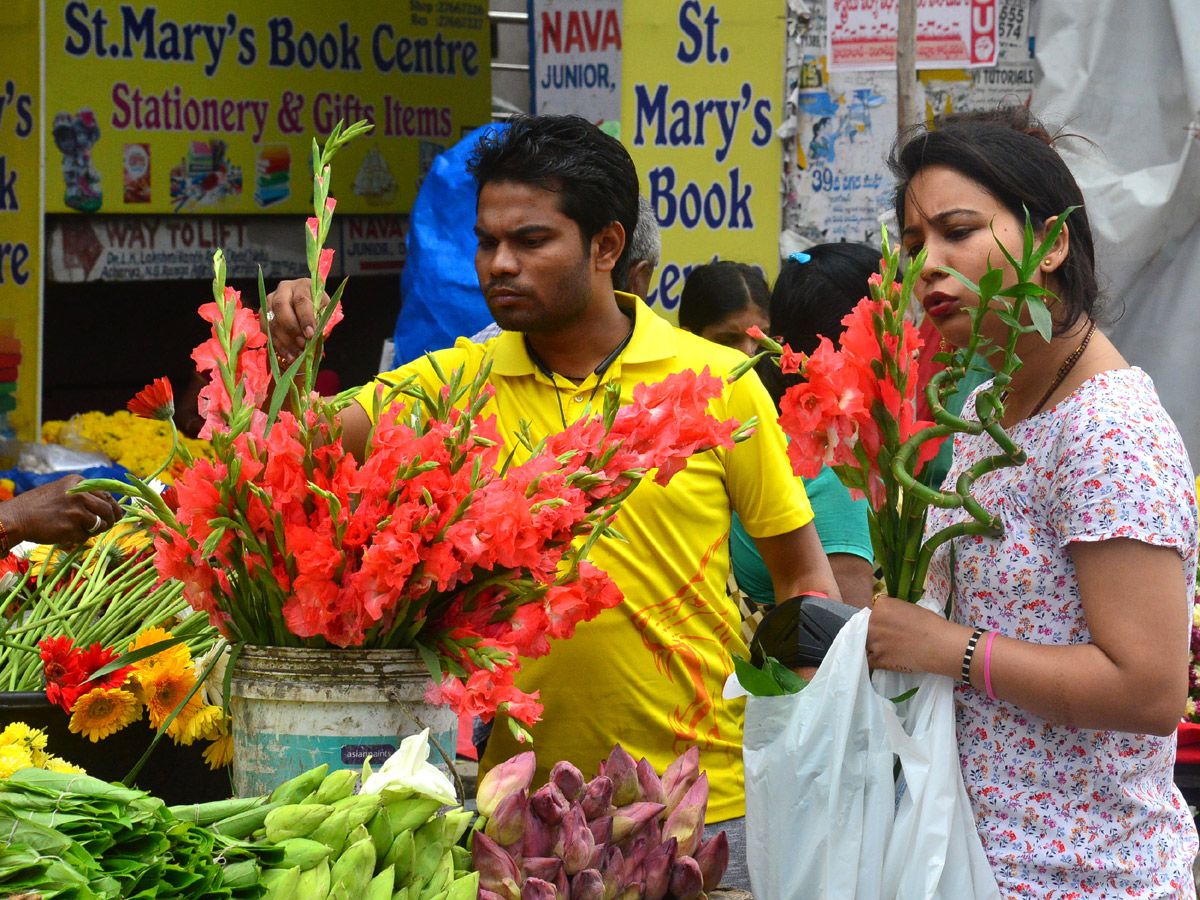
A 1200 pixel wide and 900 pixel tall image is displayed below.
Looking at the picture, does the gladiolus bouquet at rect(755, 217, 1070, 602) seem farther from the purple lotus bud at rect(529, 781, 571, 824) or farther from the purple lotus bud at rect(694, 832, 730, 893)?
the purple lotus bud at rect(529, 781, 571, 824)

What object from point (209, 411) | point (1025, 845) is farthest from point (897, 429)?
point (209, 411)

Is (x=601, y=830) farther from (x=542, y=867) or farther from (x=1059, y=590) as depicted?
(x=1059, y=590)

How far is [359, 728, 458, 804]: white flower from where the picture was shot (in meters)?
1.34

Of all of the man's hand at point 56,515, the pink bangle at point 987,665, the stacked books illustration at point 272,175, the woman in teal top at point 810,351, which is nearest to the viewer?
the pink bangle at point 987,665

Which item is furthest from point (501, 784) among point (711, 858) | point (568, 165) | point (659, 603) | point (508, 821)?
point (568, 165)

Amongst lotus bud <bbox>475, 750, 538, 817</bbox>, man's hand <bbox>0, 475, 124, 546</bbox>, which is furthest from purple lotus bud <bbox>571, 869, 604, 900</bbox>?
man's hand <bbox>0, 475, 124, 546</bbox>

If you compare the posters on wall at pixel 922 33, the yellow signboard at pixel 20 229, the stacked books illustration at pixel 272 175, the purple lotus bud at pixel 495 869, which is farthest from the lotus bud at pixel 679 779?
the stacked books illustration at pixel 272 175

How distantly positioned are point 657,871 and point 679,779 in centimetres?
13

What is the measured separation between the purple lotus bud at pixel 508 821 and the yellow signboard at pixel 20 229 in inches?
141

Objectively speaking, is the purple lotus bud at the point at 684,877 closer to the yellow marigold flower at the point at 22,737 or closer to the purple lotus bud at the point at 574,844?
the purple lotus bud at the point at 574,844

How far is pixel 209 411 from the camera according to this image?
1.49 metres

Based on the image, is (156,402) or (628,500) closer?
(156,402)

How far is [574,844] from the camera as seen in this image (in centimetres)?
142

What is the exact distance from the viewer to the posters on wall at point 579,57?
4.84 meters
